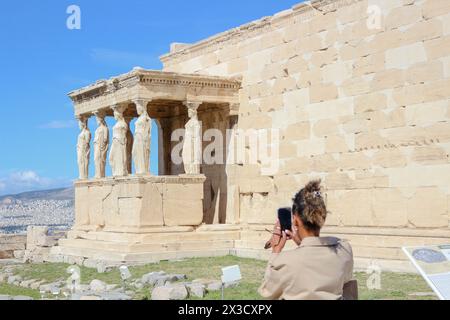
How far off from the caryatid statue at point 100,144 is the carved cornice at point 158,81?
1.93 feet

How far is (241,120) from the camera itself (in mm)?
16516

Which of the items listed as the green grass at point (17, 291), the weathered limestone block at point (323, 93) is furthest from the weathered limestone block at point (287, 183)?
the green grass at point (17, 291)

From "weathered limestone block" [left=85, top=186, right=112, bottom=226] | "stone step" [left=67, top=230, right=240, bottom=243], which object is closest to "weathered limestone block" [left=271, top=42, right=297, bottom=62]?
"stone step" [left=67, top=230, right=240, bottom=243]

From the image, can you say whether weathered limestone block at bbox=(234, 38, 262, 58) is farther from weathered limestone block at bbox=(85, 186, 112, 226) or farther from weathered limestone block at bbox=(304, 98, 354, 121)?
weathered limestone block at bbox=(85, 186, 112, 226)

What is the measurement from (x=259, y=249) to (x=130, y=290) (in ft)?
15.1

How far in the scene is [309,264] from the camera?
162 inches

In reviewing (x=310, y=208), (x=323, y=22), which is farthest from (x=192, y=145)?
(x=310, y=208)

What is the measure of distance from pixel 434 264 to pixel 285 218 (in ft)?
3.88

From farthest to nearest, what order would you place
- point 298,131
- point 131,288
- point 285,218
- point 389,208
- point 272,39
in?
point 272,39 → point 298,131 → point 389,208 → point 131,288 → point 285,218

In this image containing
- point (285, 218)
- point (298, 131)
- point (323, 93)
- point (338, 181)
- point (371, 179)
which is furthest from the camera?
point (298, 131)

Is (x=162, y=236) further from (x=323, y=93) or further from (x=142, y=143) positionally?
(x=323, y=93)

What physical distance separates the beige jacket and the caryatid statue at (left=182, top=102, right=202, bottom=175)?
462 inches
